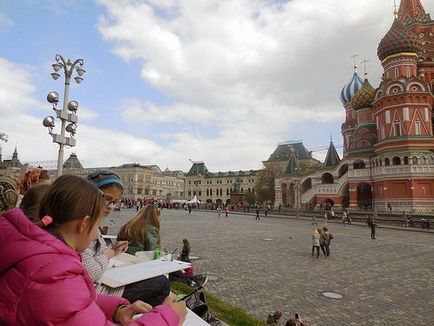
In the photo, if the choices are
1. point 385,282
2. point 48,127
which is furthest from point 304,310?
point 48,127

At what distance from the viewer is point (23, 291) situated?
151 cm

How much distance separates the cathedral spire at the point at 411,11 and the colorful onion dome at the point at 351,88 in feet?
34.6

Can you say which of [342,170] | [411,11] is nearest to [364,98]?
[342,170]

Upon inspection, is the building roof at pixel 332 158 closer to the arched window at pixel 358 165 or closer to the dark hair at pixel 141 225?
the arched window at pixel 358 165

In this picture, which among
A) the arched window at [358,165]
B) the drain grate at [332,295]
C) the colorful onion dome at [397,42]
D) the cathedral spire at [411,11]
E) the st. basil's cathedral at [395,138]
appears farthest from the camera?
the cathedral spire at [411,11]

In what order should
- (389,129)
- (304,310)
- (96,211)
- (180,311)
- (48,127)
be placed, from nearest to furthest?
(96,211), (180,311), (304,310), (48,127), (389,129)

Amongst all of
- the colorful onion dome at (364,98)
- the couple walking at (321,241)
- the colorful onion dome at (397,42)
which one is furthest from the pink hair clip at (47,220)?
the colorful onion dome at (364,98)

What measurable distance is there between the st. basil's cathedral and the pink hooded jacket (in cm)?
3899

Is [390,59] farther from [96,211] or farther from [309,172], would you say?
[96,211]

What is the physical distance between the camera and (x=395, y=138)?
39.5 meters

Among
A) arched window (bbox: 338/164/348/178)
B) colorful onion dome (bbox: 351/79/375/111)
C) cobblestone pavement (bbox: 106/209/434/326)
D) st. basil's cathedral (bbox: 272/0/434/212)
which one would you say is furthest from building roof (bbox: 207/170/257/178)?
cobblestone pavement (bbox: 106/209/434/326)

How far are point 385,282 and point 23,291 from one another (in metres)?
10.3

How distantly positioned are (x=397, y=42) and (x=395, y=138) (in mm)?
12687

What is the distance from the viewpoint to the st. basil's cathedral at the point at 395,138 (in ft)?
123
